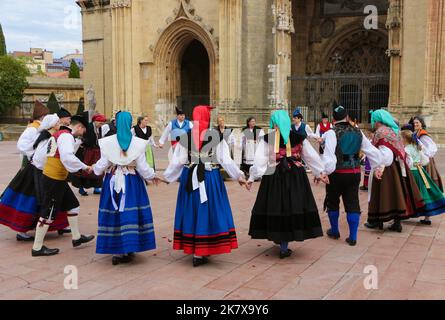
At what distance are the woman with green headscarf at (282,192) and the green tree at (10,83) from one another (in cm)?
3028

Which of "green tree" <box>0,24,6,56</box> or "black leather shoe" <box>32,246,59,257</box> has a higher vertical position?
"green tree" <box>0,24,6,56</box>

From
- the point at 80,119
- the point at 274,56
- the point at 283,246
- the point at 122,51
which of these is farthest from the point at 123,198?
the point at 122,51

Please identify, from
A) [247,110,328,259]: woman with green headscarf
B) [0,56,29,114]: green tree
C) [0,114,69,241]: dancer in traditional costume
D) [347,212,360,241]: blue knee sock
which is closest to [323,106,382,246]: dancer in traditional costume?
[347,212,360,241]: blue knee sock

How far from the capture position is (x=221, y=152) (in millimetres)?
5594

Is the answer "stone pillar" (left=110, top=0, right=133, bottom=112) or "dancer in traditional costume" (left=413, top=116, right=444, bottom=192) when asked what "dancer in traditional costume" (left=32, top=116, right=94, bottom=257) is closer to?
"dancer in traditional costume" (left=413, top=116, right=444, bottom=192)

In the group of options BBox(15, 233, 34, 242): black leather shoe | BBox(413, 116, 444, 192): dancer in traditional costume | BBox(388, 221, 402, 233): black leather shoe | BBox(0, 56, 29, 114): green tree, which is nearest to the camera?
BBox(15, 233, 34, 242): black leather shoe

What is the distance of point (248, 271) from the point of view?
542cm

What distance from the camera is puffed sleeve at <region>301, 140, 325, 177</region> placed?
5988mm

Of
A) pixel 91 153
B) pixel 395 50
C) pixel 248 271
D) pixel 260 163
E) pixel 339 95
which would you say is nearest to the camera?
pixel 248 271

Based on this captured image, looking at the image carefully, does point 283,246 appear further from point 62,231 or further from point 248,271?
point 62,231

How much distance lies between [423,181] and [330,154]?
2.07 meters

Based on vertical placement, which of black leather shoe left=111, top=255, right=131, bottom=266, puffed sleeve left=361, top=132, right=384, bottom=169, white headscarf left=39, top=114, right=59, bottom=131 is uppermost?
white headscarf left=39, top=114, right=59, bottom=131

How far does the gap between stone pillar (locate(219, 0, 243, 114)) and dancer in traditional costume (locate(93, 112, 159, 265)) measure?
14.6 m

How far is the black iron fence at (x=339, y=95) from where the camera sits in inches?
848
